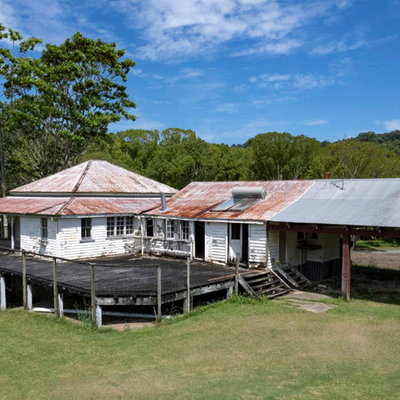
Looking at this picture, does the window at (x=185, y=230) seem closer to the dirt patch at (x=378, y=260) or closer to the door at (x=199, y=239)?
the door at (x=199, y=239)

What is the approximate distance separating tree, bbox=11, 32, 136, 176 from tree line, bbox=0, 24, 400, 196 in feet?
0.25

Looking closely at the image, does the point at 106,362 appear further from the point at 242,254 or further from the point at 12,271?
the point at 242,254

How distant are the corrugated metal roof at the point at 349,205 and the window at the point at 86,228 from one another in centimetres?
990

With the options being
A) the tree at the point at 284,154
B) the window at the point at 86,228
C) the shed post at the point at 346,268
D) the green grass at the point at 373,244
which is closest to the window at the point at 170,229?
the window at the point at 86,228

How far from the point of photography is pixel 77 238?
2138 centimetres

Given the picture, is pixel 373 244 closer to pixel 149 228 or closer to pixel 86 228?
pixel 149 228

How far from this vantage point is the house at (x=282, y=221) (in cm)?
1631

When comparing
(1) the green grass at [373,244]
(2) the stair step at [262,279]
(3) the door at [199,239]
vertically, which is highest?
(3) the door at [199,239]

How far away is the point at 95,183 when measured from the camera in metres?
25.2

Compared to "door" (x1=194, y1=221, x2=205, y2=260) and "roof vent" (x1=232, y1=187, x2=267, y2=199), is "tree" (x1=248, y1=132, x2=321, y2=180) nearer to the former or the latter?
"door" (x1=194, y1=221, x2=205, y2=260)

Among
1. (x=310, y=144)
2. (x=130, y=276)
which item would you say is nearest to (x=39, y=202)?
(x=130, y=276)

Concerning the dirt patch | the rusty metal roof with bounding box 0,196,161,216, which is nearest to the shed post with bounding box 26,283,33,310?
the rusty metal roof with bounding box 0,196,161,216

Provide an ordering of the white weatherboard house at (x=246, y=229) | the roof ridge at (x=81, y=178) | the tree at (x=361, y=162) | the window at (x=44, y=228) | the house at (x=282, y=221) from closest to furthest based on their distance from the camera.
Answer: the house at (x=282, y=221)
the white weatherboard house at (x=246, y=229)
the window at (x=44, y=228)
the roof ridge at (x=81, y=178)
the tree at (x=361, y=162)

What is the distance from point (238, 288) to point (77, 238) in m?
9.28
